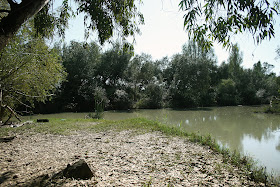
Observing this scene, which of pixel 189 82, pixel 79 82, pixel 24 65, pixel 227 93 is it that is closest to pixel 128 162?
pixel 24 65

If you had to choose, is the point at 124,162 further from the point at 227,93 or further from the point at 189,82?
the point at 227,93

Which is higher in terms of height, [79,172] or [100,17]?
[100,17]

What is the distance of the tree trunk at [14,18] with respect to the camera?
7.15ft

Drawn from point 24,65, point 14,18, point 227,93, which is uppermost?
point 24,65

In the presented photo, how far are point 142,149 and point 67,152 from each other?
5.91 ft

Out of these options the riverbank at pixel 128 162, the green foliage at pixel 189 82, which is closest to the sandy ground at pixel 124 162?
the riverbank at pixel 128 162

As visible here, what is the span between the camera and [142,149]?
4.91 metres

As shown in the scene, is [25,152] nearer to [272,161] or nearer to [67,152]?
[67,152]

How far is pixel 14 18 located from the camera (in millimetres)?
2258

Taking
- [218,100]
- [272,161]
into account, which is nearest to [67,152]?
[272,161]

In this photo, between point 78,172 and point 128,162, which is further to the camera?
point 128,162

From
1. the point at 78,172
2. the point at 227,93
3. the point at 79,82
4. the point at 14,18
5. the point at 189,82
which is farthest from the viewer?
the point at 227,93

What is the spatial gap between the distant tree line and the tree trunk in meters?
17.5

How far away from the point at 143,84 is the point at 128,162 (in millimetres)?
22707
